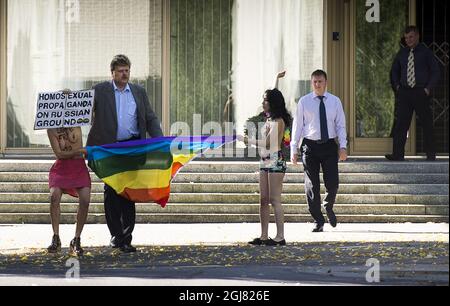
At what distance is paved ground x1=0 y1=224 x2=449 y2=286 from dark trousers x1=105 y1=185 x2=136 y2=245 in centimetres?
23

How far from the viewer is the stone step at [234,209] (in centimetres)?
1755

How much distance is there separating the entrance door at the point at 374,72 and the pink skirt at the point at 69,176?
26.4 feet

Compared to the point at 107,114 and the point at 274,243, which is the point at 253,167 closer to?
the point at 274,243

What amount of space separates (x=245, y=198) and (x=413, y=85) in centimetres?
339

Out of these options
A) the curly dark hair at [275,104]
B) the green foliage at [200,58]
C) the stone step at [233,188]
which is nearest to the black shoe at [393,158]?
the stone step at [233,188]

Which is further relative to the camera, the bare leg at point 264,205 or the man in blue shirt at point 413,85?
the man in blue shirt at point 413,85

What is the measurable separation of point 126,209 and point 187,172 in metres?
4.28

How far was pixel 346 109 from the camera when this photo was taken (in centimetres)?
2117

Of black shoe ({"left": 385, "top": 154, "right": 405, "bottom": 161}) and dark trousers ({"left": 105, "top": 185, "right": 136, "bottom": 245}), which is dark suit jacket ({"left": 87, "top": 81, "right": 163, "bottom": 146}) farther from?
black shoe ({"left": 385, "top": 154, "right": 405, "bottom": 161})

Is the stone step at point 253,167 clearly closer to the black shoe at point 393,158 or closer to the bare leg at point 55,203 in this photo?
the black shoe at point 393,158

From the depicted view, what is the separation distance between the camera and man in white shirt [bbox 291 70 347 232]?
52.7ft

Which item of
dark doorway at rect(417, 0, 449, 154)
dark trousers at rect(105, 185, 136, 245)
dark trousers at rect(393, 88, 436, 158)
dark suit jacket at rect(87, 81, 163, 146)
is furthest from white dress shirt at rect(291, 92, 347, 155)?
dark doorway at rect(417, 0, 449, 154)
